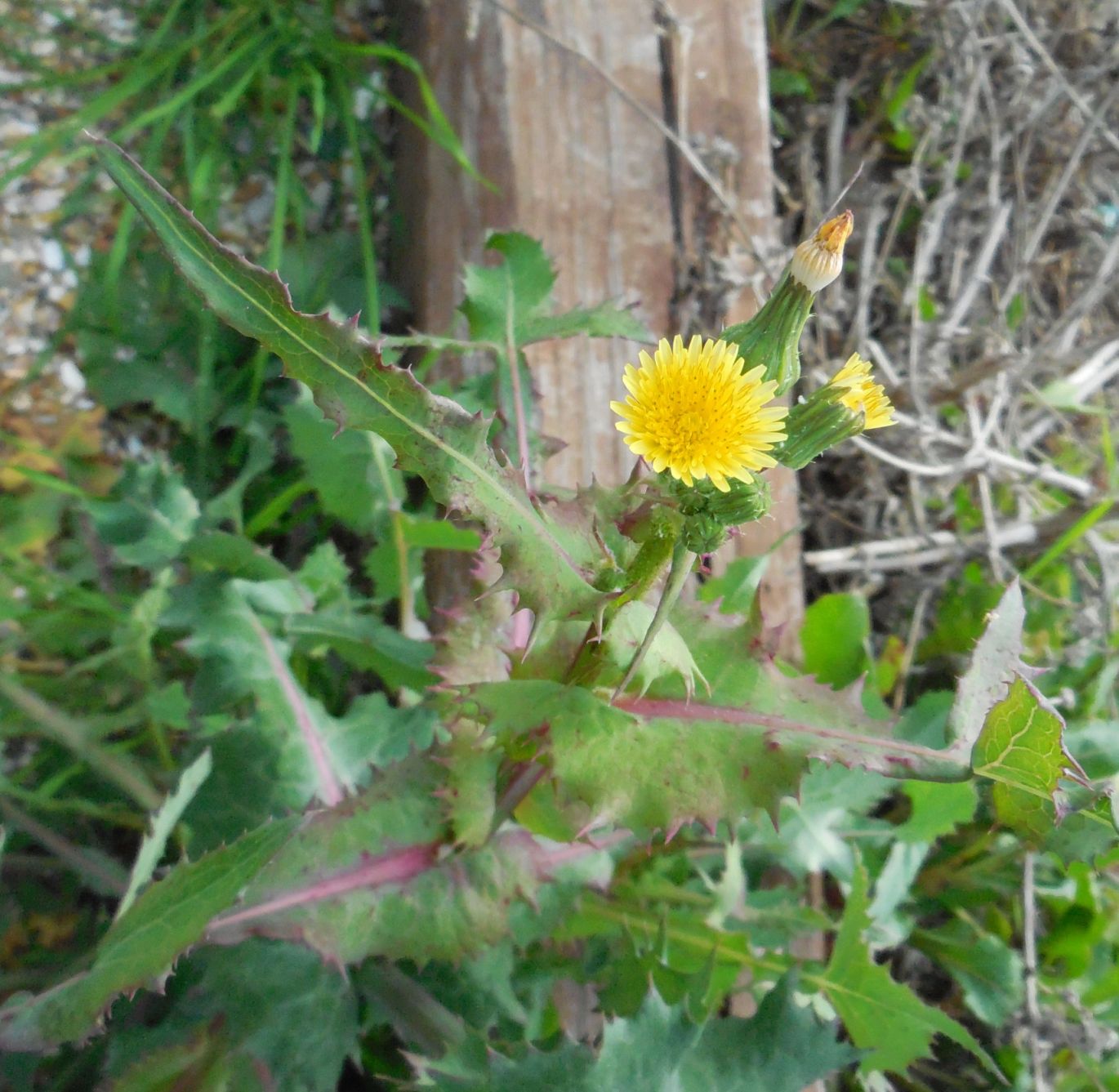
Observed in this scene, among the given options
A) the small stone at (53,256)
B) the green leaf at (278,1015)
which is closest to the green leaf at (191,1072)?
the green leaf at (278,1015)

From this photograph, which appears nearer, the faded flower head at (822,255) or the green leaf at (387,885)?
the faded flower head at (822,255)

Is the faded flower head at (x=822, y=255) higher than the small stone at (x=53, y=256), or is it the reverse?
the small stone at (x=53, y=256)

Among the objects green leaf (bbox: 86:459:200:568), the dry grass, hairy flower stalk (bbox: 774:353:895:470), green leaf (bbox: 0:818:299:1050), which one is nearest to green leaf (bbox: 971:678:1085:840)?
hairy flower stalk (bbox: 774:353:895:470)

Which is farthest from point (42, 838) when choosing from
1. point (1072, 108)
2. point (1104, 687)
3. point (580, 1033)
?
point (1072, 108)

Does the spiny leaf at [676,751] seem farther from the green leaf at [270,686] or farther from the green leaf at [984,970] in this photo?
the green leaf at [984,970]

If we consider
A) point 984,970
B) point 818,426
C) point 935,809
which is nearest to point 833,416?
point 818,426

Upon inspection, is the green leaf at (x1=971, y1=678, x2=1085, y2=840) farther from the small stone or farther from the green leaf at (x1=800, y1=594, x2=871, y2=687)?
the small stone

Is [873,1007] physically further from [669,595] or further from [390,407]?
[390,407]

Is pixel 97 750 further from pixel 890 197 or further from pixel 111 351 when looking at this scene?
pixel 890 197
